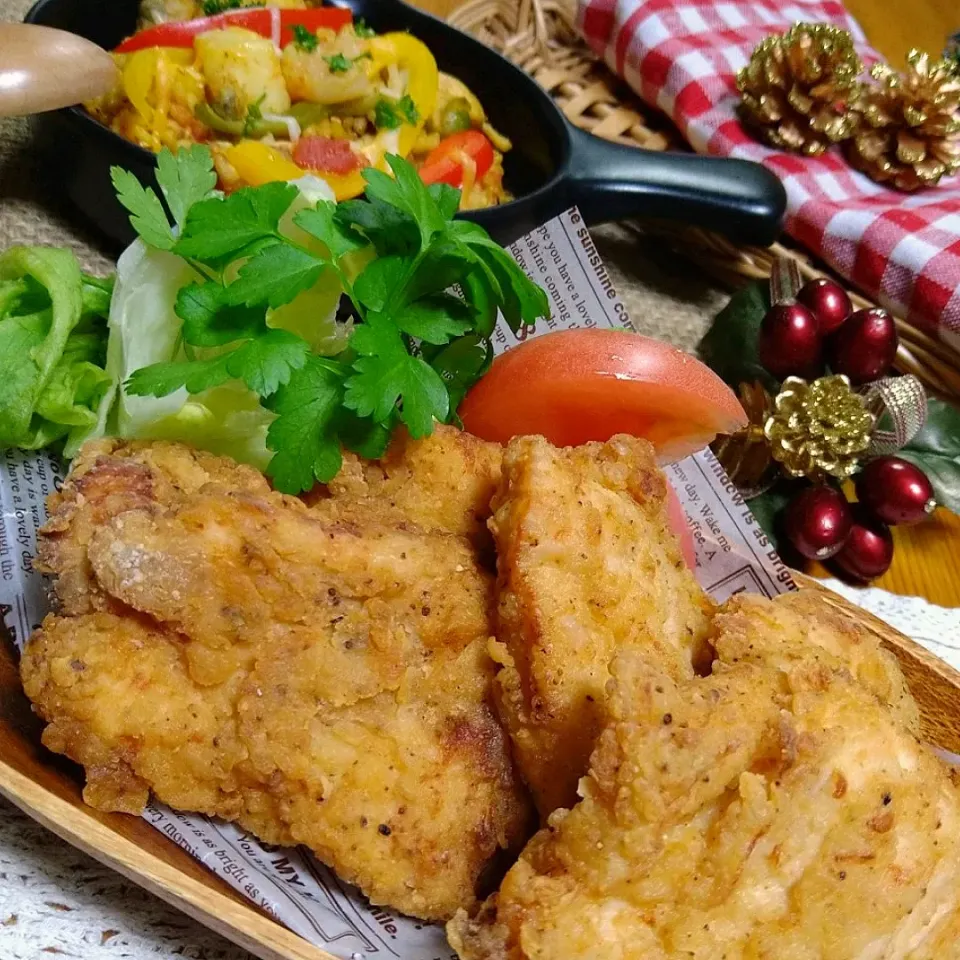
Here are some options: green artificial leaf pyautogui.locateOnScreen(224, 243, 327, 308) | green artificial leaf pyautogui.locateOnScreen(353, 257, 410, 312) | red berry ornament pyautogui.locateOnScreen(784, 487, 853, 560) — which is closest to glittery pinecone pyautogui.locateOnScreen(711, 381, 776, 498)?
red berry ornament pyautogui.locateOnScreen(784, 487, 853, 560)

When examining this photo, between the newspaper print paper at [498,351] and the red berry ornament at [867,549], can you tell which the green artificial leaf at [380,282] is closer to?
the newspaper print paper at [498,351]

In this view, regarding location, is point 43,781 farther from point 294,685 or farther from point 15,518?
point 15,518

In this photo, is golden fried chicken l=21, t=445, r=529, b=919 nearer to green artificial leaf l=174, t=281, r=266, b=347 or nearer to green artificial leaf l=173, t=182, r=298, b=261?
green artificial leaf l=174, t=281, r=266, b=347

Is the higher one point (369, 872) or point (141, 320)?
point (141, 320)

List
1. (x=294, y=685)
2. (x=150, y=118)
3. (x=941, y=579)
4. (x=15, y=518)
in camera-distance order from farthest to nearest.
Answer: (x=941, y=579) < (x=150, y=118) < (x=15, y=518) < (x=294, y=685)

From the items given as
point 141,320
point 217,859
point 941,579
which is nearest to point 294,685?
point 217,859
